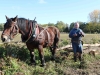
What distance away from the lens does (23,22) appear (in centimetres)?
668

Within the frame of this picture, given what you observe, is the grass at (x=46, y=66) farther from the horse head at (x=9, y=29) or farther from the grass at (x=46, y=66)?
the horse head at (x=9, y=29)

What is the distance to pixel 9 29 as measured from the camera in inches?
243

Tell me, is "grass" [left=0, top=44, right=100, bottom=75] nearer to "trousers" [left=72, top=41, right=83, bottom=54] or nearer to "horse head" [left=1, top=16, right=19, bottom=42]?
"trousers" [left=72, top=41, right=83, bottom=54]

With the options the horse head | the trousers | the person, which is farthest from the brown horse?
the trousers

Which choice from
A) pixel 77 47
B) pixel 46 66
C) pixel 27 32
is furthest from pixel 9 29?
pixel 77 47

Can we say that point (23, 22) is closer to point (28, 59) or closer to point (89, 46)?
point (28, 59)

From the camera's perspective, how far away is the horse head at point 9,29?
6059 mm

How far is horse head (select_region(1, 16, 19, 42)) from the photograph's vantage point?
6059 millimetres

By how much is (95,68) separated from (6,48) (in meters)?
3.77

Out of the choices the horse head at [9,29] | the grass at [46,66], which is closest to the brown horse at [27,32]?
the horse head at [9,29]

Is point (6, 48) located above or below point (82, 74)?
above

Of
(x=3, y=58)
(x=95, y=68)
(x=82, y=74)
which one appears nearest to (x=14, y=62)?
(x=3, y=58)

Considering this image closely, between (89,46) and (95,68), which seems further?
(89,46)

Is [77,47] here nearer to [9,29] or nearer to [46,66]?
[46,66]
